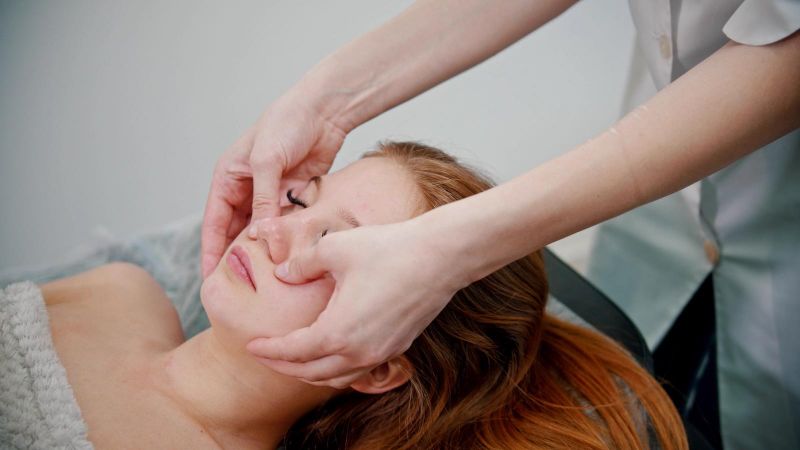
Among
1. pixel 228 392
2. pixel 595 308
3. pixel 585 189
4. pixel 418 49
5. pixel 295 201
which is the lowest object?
pixel 595 308

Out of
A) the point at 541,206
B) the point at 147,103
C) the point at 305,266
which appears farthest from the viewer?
the point at 147,103

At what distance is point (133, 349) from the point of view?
4.15ft

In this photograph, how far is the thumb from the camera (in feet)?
2.99

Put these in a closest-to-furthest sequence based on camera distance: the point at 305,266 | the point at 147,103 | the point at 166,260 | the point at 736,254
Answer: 1. the point at 305,266
2. the point at 736,254
3. the point at 166,260
4. the point at 147,103

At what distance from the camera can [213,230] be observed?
126cm

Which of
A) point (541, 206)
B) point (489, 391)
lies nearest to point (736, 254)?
point (489, 391)

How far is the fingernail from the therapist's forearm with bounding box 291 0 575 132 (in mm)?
330

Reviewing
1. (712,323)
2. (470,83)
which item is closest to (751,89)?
(712,323)

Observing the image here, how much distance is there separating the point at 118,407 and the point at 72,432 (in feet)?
0.33

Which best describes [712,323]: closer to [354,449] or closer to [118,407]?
[354,449]

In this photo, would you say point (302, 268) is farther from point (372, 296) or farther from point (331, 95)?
point (331, 95)

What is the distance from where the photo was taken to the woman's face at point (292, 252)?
1035mm

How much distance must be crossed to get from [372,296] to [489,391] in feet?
1.57

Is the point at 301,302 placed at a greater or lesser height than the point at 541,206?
lesser
